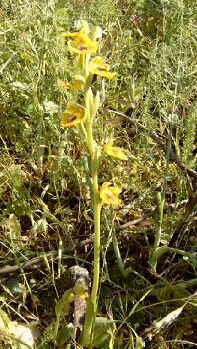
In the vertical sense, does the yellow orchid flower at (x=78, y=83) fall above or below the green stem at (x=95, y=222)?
above

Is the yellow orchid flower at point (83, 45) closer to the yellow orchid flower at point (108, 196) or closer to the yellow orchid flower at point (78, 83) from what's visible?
the yellow orchid flower at point (78, 83)

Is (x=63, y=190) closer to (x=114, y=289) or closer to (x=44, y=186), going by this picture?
(x=44, y=186)

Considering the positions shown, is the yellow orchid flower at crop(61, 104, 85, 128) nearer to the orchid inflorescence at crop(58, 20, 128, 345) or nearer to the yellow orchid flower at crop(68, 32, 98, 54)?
the orchid inflorescence at crop(58, 20, 128, 345)

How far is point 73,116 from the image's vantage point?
1.08m

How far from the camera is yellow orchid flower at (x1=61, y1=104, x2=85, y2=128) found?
1063 millimetres

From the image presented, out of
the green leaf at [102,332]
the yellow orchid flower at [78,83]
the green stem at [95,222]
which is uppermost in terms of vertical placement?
the yellow orchid flower at [78,83]

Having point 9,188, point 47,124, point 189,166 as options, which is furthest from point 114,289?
point 47,124

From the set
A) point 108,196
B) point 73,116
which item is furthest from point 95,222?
point 73,116

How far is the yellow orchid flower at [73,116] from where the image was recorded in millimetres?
1063

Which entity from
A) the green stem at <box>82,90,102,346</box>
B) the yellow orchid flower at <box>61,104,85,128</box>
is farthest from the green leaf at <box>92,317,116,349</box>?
the yellow orchid flower at <box>61,104,85,128</box>

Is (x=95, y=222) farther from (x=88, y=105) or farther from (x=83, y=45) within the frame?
(x=83, y=45)

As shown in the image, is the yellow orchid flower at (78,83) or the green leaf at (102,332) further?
the green leaf at (102,332)

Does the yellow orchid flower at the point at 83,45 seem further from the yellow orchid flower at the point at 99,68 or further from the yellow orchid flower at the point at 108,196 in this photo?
the yellow orchid flower at the point at 108,196

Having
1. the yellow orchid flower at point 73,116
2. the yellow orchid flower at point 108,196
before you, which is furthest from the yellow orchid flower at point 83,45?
the yellow orchid flower at point 108,196
